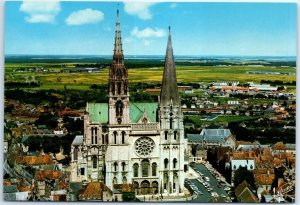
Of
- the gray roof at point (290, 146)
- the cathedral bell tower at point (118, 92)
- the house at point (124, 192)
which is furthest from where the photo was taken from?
the cathedral bell tower at point (118, 92)

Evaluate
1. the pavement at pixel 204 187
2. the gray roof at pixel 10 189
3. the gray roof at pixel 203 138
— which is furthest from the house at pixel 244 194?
the gray roof at pixel 10 189

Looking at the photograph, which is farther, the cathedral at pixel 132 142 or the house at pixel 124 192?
the cathedral at pixel 132 142

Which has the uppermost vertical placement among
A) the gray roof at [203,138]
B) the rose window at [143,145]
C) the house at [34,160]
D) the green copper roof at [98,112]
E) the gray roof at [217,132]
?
the green copper roof at [98,112]

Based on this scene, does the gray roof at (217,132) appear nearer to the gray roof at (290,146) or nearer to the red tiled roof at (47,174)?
the gray roof at (290,146)

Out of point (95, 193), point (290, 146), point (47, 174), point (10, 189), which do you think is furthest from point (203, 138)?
point (10, 189)

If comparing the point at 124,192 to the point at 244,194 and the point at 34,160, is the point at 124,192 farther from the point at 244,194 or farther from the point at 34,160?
the point at 244,194
